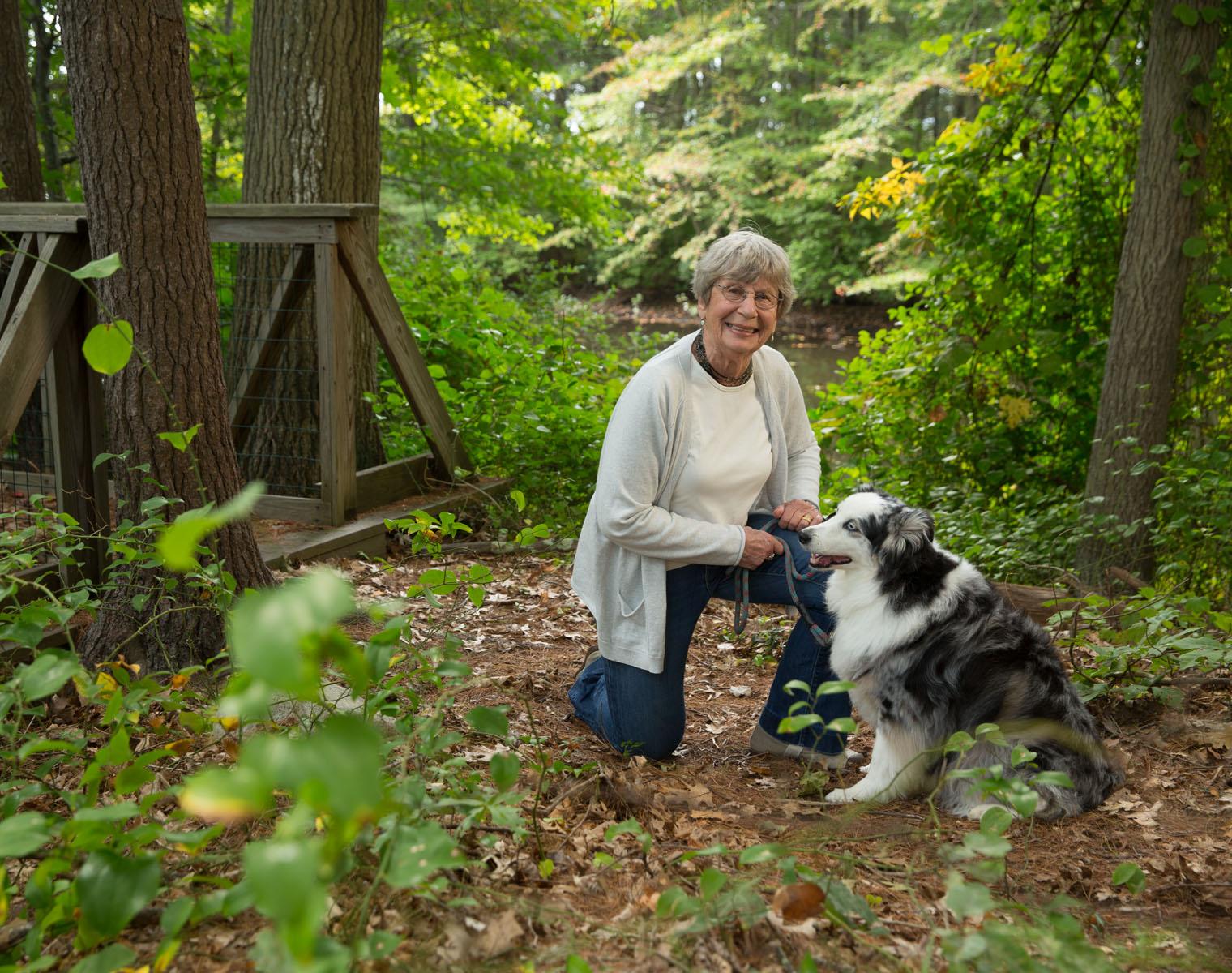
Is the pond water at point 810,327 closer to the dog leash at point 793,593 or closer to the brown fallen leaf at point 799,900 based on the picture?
the dog leash at point 793,593

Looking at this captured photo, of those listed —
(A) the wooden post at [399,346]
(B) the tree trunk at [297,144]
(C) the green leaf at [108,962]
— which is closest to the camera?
(C) the green leaf at [108,962]

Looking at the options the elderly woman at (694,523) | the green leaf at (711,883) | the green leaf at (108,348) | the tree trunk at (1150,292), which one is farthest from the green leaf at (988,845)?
the tree trunk at (1150,292)

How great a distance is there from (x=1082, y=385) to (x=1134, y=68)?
6.35 ft

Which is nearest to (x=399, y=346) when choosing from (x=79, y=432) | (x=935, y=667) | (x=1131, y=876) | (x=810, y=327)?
(x=79, y=432)

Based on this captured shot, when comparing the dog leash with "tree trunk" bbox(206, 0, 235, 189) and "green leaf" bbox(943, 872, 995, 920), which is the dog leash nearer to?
"green leaf" bbox(943, 872, 995, 920)

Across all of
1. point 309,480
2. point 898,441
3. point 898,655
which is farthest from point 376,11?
point 898,655

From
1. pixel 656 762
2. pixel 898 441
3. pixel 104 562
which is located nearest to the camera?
pixel 656 762

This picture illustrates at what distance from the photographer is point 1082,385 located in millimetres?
6738

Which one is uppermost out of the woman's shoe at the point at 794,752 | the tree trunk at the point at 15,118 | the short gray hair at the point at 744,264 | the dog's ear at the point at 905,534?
the tree trunk at the point at 15,118

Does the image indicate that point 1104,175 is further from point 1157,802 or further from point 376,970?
point 376,970

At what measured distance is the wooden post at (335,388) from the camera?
506 cm

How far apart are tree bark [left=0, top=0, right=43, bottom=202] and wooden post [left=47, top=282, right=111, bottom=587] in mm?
2805

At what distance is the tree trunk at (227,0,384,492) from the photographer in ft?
18.7

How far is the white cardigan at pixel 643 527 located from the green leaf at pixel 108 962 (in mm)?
1907
